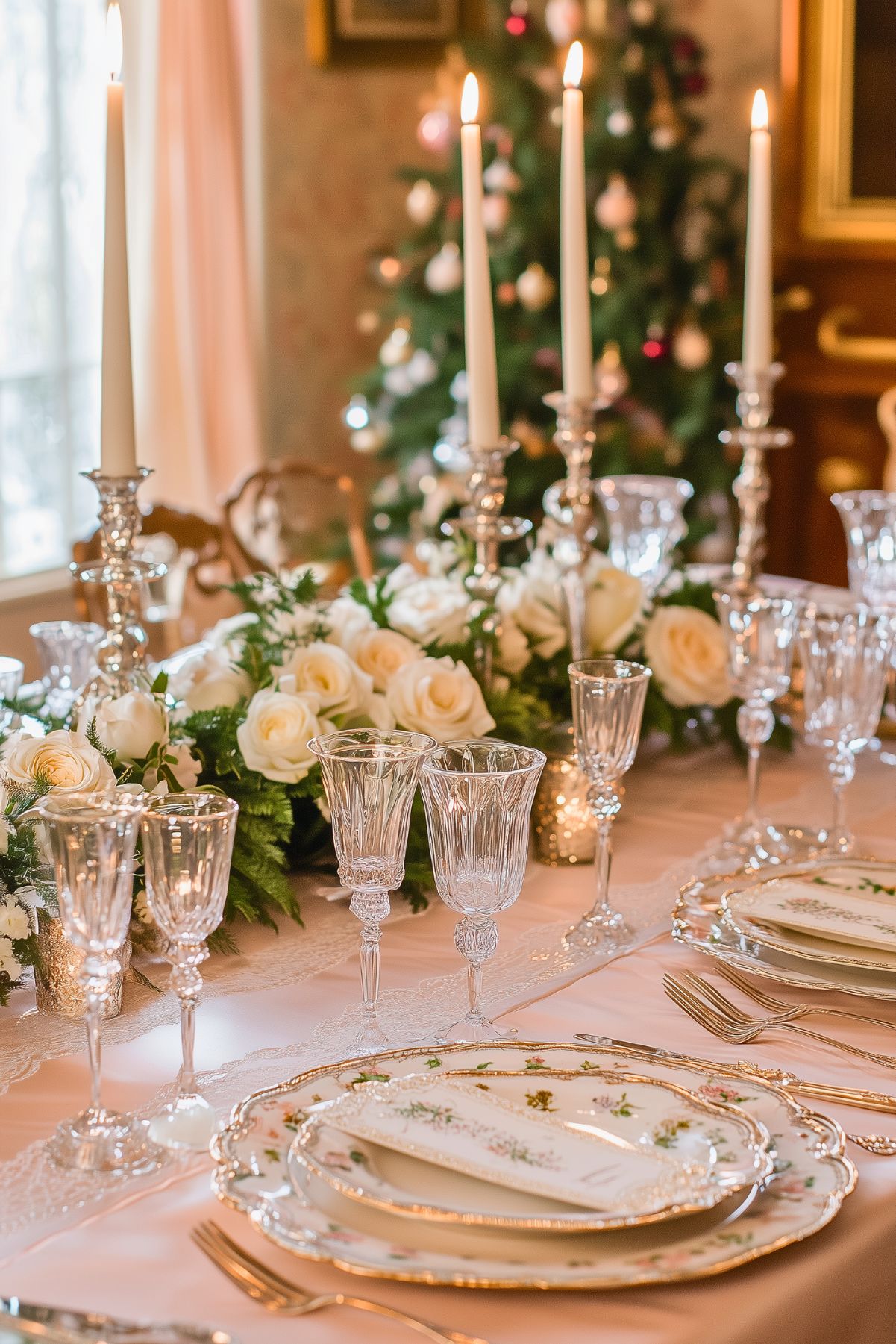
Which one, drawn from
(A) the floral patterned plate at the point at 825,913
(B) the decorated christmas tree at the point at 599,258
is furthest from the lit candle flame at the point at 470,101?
(B) the decorated christmas tree at the point at 599,258

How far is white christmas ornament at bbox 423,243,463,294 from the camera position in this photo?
4262 mm

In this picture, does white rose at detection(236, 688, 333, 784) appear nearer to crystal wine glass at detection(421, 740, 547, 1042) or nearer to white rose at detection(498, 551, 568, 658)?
crystal wine glass at detection(421, 740, 547, 1042)

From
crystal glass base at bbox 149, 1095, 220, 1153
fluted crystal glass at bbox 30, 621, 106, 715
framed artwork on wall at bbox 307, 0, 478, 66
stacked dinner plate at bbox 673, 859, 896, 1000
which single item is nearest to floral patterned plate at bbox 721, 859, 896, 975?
stacked dinner plate at bbox 673, 859, 896, 1000

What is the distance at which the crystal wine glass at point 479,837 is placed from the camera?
114cm

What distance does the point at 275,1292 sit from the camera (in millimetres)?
870

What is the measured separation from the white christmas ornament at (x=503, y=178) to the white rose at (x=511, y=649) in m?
2.71

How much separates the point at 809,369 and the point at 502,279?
970 mm

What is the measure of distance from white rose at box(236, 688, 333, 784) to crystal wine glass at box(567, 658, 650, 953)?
0.82 feet

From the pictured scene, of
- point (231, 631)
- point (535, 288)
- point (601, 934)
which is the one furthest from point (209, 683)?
point (535, 288)

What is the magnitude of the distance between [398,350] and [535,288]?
491 mm

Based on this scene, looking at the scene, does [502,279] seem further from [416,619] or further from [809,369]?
[416,619]

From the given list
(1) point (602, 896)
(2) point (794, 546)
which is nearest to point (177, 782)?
(1) point (602, 896)

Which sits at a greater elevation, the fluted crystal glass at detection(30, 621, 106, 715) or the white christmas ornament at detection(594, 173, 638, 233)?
the white christmas ornament at detection(594, 173, 638, 233)

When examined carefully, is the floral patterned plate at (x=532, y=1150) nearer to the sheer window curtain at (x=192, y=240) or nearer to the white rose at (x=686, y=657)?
the white rose at (x=686, y=657)
